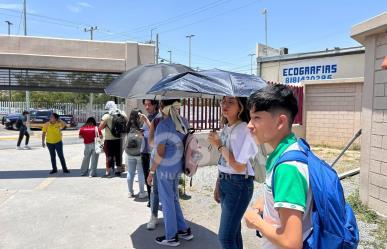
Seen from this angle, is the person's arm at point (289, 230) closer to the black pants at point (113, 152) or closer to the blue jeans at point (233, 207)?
the blue jeans at point (233, 207)

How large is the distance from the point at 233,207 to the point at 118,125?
543 centimetres

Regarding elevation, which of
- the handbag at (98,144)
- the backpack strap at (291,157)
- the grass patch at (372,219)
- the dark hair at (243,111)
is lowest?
the grass patch at (372,219)

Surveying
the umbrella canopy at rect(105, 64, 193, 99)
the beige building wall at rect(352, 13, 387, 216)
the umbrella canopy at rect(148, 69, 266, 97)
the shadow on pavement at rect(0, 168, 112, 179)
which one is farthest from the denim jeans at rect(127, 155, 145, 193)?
the beige building wall at rect(352, 13, 387, 216)

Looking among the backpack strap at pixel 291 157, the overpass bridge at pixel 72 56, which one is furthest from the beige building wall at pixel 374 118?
the overpass bridge at pixel 72 56

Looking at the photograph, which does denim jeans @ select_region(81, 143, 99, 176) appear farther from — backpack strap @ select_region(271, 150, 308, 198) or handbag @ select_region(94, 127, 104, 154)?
backpack strap @ select_region(271, 150, 308, 198)

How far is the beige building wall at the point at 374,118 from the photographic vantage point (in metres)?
5.53

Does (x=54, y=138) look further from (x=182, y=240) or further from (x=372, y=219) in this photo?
(x=372, y=219)

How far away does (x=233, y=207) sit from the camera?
10.1ft

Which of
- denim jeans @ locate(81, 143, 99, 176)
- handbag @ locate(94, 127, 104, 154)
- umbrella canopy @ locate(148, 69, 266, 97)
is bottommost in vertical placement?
denim jeans @ locate(81, 143, 99, 176)

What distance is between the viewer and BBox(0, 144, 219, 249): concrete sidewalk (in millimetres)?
4471

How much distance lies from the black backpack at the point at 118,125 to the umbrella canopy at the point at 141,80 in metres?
2.67

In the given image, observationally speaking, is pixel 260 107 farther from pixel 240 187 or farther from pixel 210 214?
pixel 210 214

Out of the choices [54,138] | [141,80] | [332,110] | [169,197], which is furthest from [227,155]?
[332,110]

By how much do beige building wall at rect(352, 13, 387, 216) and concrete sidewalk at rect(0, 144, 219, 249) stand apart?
107 inches
